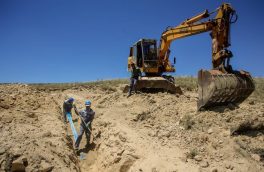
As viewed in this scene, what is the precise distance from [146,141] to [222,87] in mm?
3308

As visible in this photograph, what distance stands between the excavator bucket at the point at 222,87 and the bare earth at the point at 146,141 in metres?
0.38

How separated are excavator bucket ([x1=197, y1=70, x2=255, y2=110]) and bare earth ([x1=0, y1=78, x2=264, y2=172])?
14.9 inches

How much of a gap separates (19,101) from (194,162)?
787 centimetres

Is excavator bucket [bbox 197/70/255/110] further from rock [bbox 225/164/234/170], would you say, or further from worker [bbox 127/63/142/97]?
worker [bbox 127/63/142/97]

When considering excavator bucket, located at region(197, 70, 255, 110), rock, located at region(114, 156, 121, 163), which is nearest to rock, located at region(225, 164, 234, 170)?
rock, located at region(114, 156, 121, 163)

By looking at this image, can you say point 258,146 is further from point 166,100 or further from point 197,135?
point 166,100


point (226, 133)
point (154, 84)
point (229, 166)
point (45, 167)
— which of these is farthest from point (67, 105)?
point (229, 166)

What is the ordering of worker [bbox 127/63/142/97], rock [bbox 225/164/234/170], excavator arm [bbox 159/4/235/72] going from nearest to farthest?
rock [bbox 225/164/234/170], excavator arm [bbox 159/4/235/72], worker [bbox 127/63/142/97]

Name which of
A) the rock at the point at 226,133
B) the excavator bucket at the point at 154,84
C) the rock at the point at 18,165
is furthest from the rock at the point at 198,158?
the excavator bucket at the point at 154,84

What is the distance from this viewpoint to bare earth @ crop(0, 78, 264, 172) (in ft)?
20.6

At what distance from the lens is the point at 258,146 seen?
22.4ft

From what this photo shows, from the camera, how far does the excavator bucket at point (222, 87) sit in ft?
30.9

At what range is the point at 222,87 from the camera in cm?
937

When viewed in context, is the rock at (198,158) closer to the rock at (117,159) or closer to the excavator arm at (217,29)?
the rock at (117,159)
